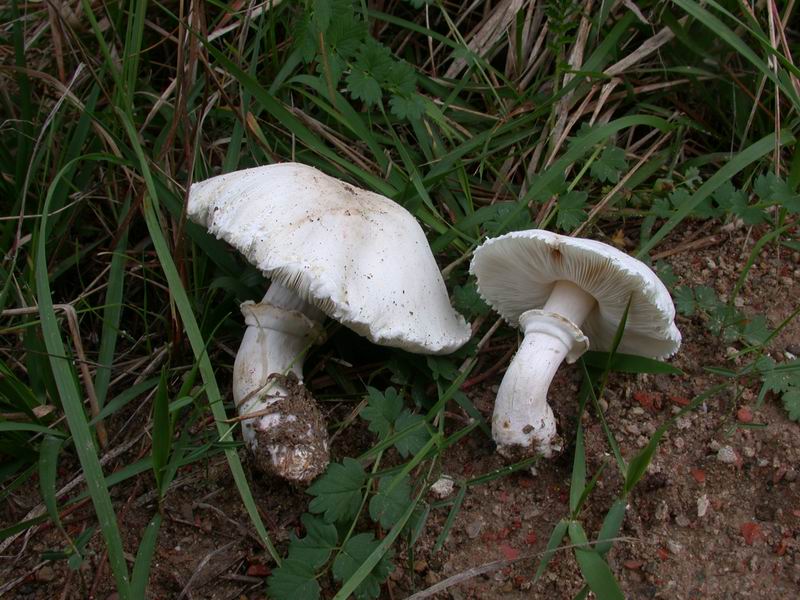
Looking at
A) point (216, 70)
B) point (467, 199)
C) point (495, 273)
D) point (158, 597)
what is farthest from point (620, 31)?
point (158, 597)

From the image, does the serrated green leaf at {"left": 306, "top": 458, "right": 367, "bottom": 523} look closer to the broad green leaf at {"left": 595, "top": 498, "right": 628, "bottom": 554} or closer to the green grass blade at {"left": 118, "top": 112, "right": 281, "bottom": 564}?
the green grass blade at {"left": 118, "top": 112, "right": 281, "bottom": 564}

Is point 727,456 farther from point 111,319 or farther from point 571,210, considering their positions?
point 111,319

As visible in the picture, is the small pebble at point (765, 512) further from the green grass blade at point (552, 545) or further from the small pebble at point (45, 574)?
the small pebble at point (45, 574)

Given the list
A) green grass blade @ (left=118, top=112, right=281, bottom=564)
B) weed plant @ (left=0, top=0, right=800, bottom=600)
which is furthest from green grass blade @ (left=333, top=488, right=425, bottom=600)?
green grass blade @ (left=118, top=112, right=281, bottom=564)

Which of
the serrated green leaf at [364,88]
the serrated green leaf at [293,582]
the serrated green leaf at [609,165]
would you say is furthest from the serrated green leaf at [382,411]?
the serrated green leaf at [609,165]

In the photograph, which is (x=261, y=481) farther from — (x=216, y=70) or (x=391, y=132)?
(x=216, y=70)

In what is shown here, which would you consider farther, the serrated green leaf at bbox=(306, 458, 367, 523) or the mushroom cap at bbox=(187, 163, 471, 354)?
the mushroom cap at bbox=(187, 163, 471, 354)

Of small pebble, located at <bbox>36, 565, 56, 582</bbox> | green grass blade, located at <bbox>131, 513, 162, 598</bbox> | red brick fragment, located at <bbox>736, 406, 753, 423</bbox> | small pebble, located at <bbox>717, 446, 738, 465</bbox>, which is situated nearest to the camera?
green grass blade, located at <bbox>131, 513, 162, 598</bbox>

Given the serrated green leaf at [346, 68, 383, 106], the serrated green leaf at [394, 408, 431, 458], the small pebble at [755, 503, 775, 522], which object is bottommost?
the serrated green leaf at [394, 408, 431, 458]
